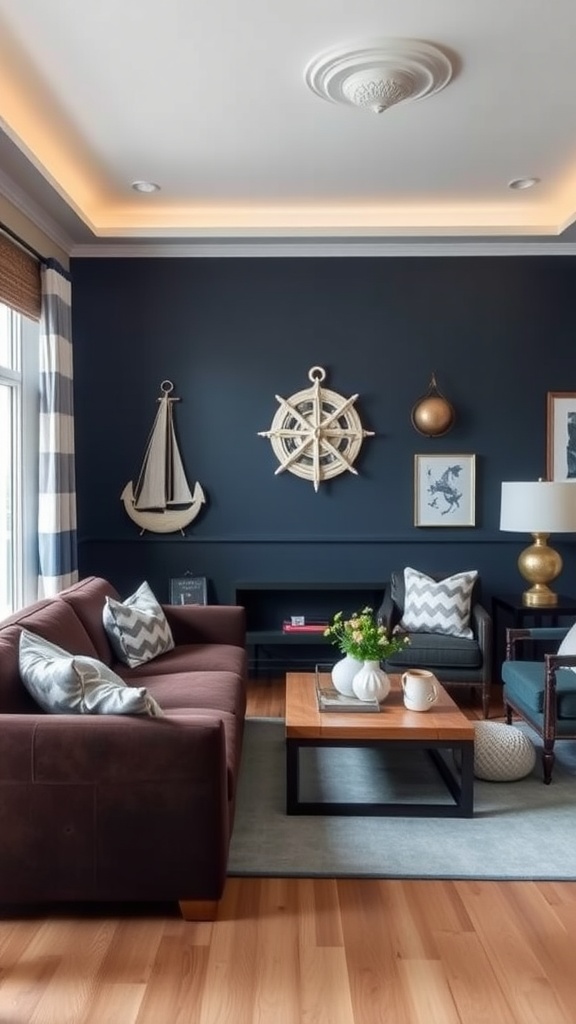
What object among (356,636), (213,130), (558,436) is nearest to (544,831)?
(356,636)

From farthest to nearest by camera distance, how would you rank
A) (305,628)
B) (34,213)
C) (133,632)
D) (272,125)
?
1. (305,628)
2. (34,213)
3. (133,632)
4. (272,125)

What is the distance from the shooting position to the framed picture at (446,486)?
492 cm

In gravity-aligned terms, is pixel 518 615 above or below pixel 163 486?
below

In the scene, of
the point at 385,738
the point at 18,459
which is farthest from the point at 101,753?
the point at 18,459

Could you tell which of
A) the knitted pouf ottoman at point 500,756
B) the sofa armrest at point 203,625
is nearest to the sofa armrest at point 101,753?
the knitted pouf ottoman at point 500,756

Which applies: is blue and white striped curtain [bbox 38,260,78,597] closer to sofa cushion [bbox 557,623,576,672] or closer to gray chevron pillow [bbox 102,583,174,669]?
gray chevron pillow [bbox 102,583,174,669]

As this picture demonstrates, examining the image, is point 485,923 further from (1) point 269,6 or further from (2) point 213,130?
(2) point 213,130

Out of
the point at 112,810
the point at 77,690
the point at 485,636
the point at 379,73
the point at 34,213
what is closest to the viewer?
the point at 112,810

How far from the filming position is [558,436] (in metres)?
4.91

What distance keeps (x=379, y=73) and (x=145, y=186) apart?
1739mm

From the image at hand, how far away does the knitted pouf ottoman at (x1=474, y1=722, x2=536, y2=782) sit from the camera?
326 centimetres

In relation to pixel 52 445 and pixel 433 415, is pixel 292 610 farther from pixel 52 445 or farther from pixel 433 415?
pixel 52 445

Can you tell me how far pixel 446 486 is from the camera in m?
4.93

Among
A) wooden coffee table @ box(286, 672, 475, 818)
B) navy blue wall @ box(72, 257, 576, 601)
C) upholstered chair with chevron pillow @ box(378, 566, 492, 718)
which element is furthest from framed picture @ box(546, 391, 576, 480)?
wooden coffee table @ box(286, 672, 475, 818)
